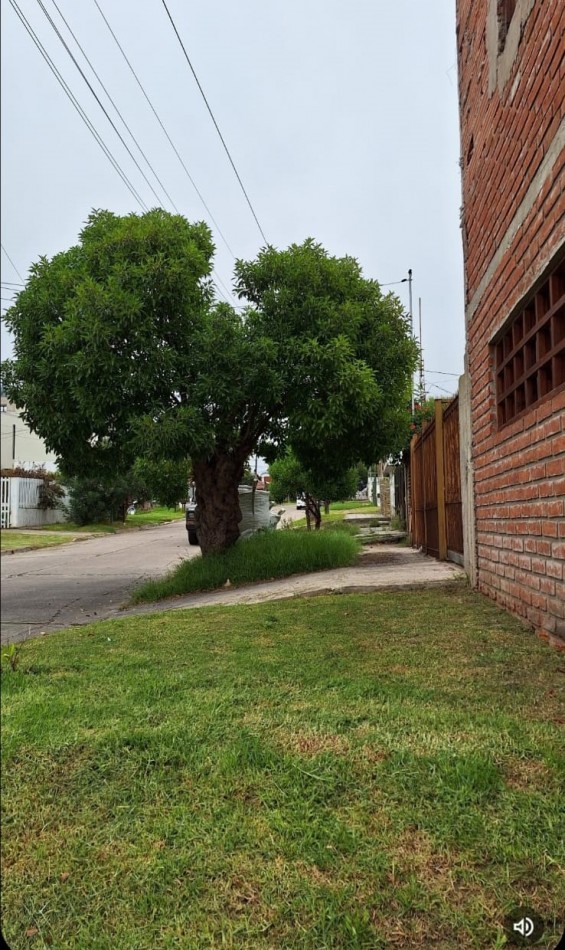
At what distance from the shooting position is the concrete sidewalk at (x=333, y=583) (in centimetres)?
637

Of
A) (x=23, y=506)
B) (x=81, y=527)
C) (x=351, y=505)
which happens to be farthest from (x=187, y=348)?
(x=351, y=505)

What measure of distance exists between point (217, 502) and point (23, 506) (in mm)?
7818

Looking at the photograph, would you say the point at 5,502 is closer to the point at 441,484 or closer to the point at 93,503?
the point at 93,503

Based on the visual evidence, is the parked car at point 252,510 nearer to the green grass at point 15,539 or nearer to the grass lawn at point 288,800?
the grass lawn at point 288,800

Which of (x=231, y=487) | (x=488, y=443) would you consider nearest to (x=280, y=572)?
(x=231, y=487)

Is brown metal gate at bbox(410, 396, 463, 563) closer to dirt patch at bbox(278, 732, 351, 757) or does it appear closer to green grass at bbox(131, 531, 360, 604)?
green grass at bbox(131, 531, 360, 604)

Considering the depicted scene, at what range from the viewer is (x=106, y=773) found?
7.36 feet

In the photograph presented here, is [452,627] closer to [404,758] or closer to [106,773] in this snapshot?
[404,758]

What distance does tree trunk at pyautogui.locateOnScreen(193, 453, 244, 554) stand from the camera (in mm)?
8820

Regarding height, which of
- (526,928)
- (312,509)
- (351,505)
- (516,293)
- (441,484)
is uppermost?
(516,293)

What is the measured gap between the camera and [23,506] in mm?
1077

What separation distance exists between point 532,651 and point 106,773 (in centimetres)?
228

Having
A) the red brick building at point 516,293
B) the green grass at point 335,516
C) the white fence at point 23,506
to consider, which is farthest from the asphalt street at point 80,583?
the green grass at point 335,516

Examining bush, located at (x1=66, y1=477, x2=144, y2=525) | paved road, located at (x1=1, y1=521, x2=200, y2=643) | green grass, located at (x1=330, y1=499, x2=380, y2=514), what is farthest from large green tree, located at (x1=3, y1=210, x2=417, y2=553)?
green grass, located at (x1=330, y1=499, x2=380, y2=514)
